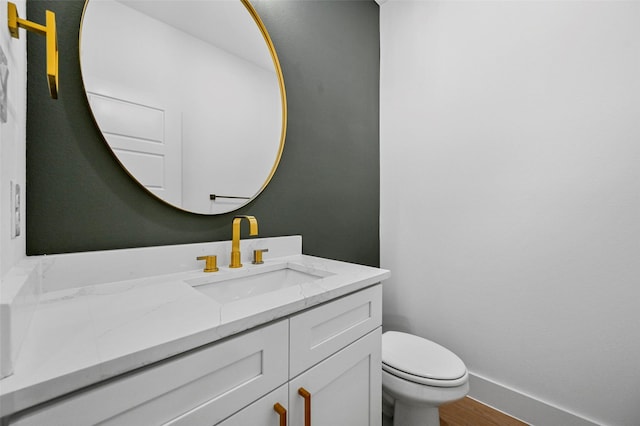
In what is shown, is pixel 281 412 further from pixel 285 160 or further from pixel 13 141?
pixel 285 160

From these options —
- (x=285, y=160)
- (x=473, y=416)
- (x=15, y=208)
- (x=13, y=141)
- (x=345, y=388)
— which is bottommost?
(x=473, y=416)

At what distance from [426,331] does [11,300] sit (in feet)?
6.04

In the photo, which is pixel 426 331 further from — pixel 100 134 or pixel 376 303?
pixel 100 134

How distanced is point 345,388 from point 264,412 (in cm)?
32

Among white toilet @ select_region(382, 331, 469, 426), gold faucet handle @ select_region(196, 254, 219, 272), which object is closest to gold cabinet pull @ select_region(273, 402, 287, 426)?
gold faucet handle @ select_region(196, 254, 219, 272)

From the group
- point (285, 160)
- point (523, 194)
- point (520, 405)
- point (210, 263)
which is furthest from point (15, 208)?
point (520, 405)

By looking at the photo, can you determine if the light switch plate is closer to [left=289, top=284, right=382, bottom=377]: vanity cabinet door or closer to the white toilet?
[left=289, top=284, right=382, bottom=377]: vanity cabinet door

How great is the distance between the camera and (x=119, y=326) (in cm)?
53

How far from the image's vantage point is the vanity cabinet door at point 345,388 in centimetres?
71

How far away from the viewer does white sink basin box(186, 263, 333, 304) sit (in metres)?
0.95

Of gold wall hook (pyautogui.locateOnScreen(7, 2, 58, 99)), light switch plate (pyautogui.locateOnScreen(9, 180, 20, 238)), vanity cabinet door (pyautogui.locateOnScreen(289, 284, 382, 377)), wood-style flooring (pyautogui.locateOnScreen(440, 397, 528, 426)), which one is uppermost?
gold wall hook (pyautogui.locateOnScreen(7, 2, 58, 99))

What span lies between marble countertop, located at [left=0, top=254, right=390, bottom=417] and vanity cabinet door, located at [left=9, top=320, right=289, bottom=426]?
0.03 meters

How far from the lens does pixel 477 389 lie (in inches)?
58.7

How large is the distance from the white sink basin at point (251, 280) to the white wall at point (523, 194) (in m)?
0.95
